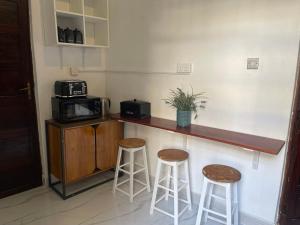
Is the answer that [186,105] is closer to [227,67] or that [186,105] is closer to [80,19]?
[227,67]

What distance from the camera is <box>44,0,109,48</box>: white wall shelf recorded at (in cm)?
246

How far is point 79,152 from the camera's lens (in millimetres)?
2551

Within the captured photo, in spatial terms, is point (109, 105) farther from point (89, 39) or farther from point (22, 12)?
point (22, 12)

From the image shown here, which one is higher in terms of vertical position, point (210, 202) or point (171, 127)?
point (171, 127)

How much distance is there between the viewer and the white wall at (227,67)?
184cm

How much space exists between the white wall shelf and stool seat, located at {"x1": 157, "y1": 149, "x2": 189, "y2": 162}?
4.73 ft

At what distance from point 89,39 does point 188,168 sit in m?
1.90

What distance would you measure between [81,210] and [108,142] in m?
0.77

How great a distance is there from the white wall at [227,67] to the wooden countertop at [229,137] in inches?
3.2

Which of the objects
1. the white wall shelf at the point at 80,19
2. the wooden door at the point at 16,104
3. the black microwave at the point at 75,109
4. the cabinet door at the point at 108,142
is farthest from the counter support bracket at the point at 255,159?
the wooden door at the point at 16,104

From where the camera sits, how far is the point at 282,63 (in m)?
1.82

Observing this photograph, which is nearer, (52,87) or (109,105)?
(52,87)

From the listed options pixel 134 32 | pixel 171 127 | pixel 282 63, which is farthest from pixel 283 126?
pixel 134 32

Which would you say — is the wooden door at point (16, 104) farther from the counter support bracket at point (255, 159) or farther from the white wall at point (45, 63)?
the counter support bracket at point (255, 159)
